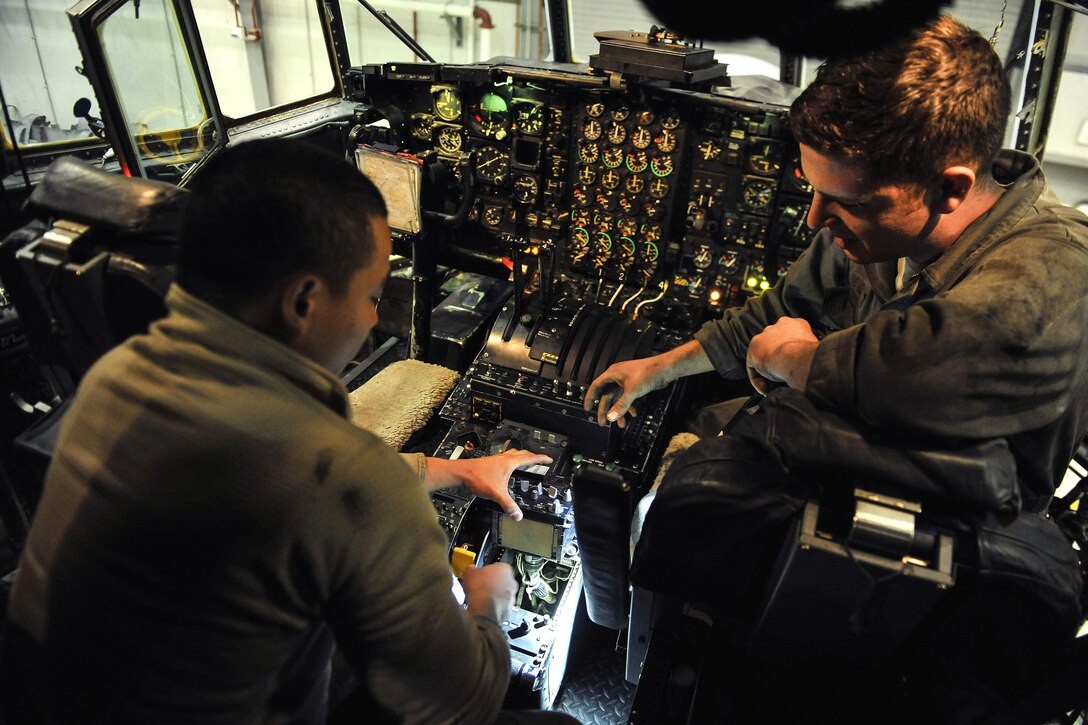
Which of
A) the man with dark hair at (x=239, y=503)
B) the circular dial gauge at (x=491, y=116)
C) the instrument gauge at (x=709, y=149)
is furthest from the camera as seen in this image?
the circular dial gauge at (x=491, y=116)

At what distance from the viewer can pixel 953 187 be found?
4.20ft

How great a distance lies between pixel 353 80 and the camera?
323cm

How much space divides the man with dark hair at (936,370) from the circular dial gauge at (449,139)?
2.17 meters

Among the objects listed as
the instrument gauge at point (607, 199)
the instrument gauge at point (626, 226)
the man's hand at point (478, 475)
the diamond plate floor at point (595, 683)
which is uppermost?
the instrument gauge at point (607, 199)

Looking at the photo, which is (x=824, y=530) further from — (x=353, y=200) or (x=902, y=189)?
(x=353, y=200)

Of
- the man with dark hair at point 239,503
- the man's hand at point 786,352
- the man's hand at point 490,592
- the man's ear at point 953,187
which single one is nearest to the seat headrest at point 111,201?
the man with dark hair at point 239,503

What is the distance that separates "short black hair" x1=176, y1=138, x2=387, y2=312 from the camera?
36.2 inches

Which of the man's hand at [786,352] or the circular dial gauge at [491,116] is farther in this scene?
the circular dial gauge at [491,116]

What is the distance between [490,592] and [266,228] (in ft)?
2.72

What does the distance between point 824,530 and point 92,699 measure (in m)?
1.17

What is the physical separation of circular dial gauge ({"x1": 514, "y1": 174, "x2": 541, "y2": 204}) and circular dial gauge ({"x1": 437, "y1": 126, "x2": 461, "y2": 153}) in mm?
343

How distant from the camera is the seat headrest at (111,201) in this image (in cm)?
142

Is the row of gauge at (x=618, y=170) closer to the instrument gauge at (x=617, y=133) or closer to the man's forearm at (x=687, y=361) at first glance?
the instrument gauge at (x=617, y=133)

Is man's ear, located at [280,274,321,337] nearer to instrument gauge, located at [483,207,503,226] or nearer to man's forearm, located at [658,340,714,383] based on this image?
man's forearm, located at [658,340,714,383]
